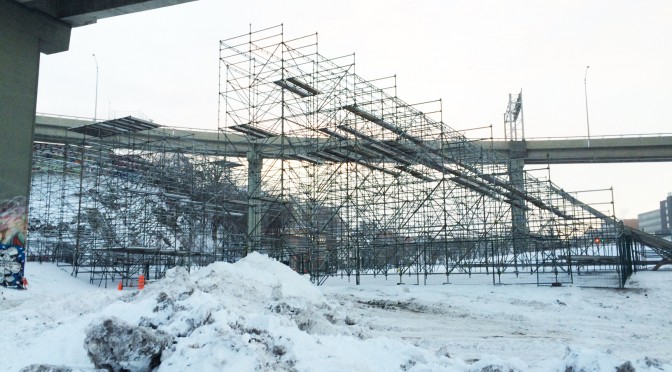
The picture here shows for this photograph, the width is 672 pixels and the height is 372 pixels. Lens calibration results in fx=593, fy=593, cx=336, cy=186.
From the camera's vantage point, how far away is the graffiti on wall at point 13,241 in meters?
20.5

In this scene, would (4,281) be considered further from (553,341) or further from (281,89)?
(553,341)

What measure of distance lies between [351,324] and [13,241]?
14387 millimetres

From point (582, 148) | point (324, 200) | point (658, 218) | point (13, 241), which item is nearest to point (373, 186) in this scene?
point (324, 200)

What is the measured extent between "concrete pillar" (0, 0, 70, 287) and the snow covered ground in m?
2.24

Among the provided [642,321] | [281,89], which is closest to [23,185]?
[281,89]

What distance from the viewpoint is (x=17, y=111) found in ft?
68.1

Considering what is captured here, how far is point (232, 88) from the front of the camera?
31141mm

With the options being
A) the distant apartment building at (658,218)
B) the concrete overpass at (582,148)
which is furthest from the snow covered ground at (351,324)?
the distant apartment building at (658,218)

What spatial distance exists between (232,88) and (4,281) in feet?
48.3

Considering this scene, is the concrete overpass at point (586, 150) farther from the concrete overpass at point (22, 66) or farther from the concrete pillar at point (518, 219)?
the concrete overpass at point (22, 66)

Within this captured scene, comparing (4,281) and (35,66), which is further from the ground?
(35,66)

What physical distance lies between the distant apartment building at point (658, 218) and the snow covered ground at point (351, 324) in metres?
115

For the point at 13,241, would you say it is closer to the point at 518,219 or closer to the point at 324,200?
the point at 324,200

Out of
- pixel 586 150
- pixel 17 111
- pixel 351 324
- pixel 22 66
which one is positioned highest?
A: pixel 586 150
